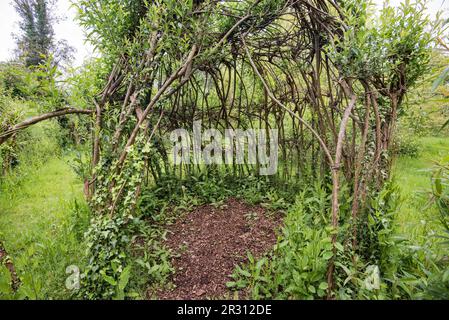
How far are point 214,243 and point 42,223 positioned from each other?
2.05 metres

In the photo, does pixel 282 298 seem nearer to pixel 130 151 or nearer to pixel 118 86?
pixel 130 151

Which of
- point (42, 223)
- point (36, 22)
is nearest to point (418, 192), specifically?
point (42, 223)

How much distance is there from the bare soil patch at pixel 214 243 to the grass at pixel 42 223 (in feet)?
2.65

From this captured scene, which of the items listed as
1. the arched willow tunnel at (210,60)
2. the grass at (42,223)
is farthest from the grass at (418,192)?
the grass at (42,223)

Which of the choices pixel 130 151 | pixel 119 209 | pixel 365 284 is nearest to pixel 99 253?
pixel 119 209

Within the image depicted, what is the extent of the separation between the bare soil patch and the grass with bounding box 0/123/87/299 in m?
0.81

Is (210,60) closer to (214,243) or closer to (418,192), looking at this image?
(214,243)

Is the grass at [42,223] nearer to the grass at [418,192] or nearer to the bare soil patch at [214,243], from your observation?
the bare soil patch at [214,243]

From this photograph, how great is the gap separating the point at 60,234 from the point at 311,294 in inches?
94.5

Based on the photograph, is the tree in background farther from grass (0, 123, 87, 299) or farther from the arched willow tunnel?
the arched willow tunnel

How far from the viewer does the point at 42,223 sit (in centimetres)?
277

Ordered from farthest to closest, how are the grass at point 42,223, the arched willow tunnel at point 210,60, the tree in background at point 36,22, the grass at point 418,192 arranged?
the tree in background at point 36,22, the grass at point 42,223, the grass at point 418,192, the arched willow tunnel at point 210,60

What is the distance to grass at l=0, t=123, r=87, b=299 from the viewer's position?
6.02 ft

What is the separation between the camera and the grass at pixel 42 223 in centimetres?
183
